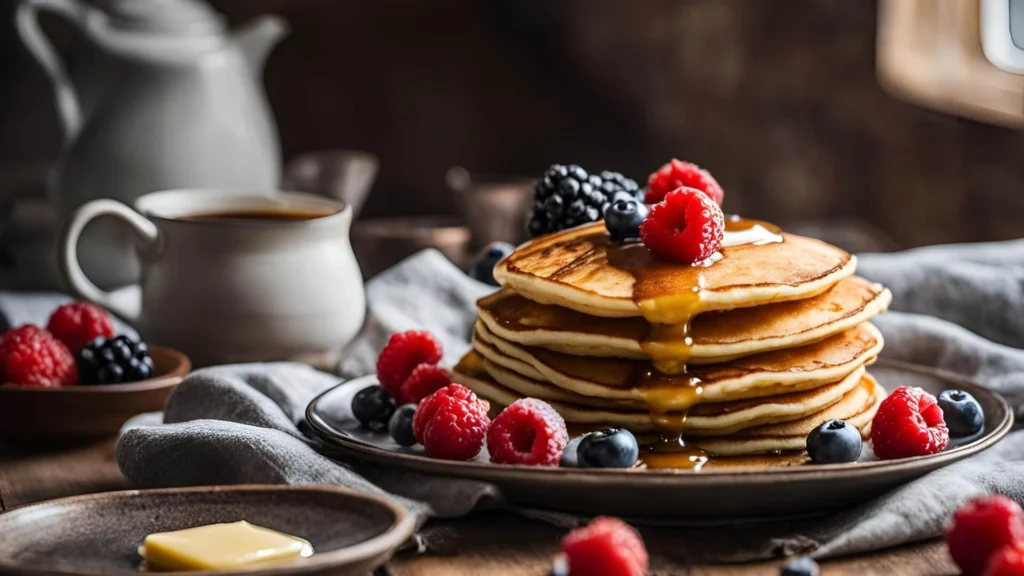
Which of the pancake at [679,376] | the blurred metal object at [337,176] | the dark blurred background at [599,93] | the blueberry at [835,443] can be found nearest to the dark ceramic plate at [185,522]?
the pancake at [679,376]

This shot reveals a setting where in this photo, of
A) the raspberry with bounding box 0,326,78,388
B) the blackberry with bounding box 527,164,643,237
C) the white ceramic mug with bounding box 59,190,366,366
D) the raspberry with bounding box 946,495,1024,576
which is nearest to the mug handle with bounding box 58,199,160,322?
the white ceramic mug with bounding box 59,190,366,366

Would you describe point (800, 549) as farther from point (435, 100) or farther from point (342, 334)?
point (435, 100)

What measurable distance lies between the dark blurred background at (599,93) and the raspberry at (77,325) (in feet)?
5.32

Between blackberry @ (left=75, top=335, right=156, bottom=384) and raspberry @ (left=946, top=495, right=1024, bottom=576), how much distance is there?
858 millimetres

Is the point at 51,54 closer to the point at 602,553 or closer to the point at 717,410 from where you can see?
the point at 717,410

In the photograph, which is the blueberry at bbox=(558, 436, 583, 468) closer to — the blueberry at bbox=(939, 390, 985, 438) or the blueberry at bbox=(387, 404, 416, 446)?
the blueberry at bbox=(387, 404, 416, 446)

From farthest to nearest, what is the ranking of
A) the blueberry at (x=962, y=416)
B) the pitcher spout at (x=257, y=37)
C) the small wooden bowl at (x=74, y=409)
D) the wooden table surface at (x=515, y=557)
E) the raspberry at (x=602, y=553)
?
the pitcher spout at (x=257, y=37), the small wooden bowl at (x=74, y=409), the blueberry at (x=962, y=416), the wooden table surface at (x=515, y=557), the raspberry at (x=602, y=553)

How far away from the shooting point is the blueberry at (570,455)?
3.59 ft

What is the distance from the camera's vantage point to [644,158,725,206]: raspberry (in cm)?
138

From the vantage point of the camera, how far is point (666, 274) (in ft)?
3.85

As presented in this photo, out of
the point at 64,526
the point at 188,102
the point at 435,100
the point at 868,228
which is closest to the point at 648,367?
the point at 64,526

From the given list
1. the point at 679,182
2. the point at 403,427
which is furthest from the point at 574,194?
the point at 403,427

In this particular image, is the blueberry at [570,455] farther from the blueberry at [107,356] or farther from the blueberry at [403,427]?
the blueberry at [107,356]

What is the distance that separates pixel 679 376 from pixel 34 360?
0.70 metres
